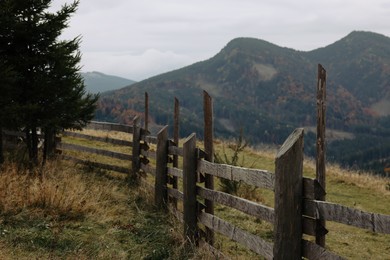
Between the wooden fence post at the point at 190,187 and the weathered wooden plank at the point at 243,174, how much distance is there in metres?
0.24

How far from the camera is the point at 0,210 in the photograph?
734 cm

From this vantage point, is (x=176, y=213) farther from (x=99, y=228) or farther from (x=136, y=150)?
(x=136, y=150)

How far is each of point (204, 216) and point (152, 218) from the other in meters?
2.13

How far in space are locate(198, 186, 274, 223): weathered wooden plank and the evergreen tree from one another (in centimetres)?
595

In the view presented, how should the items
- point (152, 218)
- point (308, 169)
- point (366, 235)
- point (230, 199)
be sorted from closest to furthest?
1. point (230, 199)
2. point (152, 218)
3. point (366, 235)
4. point (308, 169)

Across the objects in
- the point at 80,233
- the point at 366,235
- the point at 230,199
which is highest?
the point at 230,199

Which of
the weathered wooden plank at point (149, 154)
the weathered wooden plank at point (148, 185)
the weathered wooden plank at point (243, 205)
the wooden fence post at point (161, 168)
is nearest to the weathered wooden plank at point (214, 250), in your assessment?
the weathered wooden plank at point (243, 205)

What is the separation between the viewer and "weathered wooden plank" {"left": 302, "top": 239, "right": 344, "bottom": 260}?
3.88 metres

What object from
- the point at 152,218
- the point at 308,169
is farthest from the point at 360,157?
the point at 152,218

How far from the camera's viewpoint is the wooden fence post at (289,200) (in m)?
4.25

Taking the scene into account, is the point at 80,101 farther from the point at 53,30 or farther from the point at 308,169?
the point at 308,169

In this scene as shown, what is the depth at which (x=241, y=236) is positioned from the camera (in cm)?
543

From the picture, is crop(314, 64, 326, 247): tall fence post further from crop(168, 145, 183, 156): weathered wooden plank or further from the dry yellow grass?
the dry yellow grass

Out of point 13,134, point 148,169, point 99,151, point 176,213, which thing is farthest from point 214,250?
point 13,134
